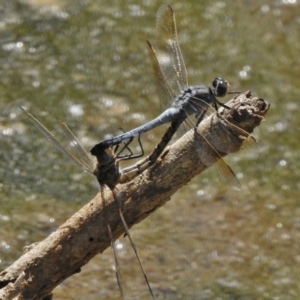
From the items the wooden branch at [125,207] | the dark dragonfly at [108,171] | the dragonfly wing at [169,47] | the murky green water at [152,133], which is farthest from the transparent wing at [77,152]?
the murky green water at [152,133]

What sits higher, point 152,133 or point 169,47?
point 169,47

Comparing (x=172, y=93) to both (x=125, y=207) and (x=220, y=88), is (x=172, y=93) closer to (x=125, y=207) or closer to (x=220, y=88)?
(x=220, y=88)

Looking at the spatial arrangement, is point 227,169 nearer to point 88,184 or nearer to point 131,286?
point 131,286

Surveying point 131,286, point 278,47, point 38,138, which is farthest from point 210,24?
point 131,286

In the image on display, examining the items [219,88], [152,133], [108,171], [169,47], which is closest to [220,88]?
[219,88]

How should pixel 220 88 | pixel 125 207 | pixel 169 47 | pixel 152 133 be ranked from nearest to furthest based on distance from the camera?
pixel 125 207 < pixel 220 88 < pixel 169 47 < pixel 152 133
